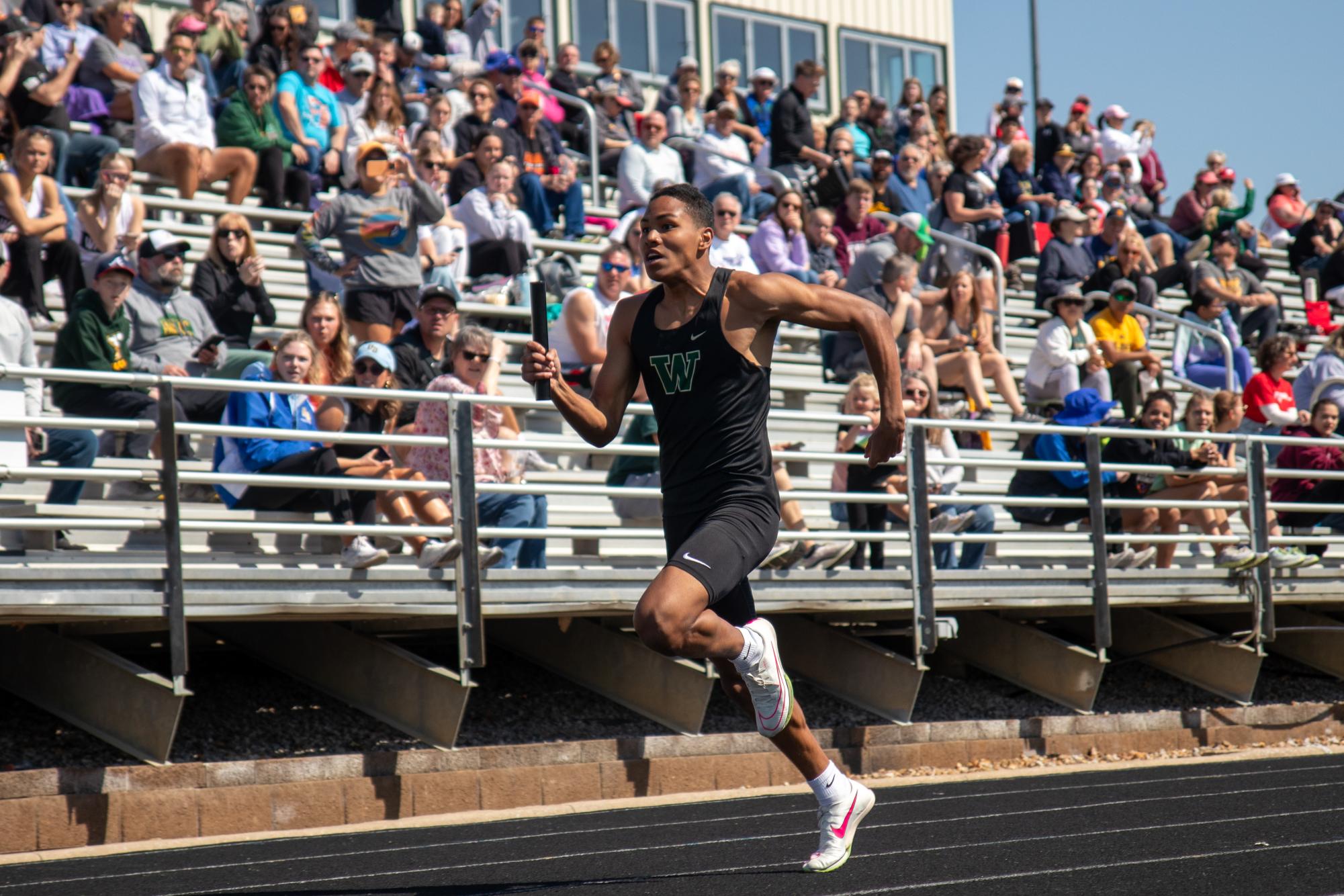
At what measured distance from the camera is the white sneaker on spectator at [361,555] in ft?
28.1

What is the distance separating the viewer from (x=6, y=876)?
22.2 feet

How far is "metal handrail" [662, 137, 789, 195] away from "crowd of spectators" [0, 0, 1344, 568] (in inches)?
2.4

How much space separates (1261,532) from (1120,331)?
3442 millimetres

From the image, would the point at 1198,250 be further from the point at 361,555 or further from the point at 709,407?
the point at 709,407

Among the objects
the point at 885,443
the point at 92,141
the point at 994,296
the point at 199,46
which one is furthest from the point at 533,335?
the point at 994,296

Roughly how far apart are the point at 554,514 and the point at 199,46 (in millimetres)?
6161

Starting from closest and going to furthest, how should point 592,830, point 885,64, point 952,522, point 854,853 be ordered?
1. point 854,853
2. point 592,830
3. point 952,522
4. point 885,64

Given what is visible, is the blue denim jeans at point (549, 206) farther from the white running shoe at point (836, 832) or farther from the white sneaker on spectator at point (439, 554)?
the white running shoe at point (836, 832)

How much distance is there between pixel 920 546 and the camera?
34.3 ft

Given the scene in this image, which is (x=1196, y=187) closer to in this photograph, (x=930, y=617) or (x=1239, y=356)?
(x=1239, y=356)

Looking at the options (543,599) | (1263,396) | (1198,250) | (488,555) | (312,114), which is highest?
(312,114)

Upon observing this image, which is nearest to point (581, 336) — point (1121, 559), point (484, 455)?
point (484, 455)

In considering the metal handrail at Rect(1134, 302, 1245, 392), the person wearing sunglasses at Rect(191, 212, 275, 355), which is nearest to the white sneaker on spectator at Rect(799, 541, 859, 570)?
the person wearing sunglasses at Rect(191, 212, 275, 355)

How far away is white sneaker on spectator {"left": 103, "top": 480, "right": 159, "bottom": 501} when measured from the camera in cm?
966
